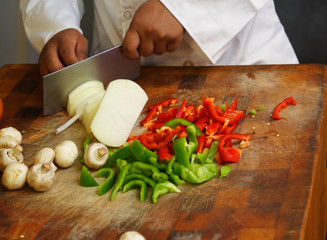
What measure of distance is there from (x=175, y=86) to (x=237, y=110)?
0.30 metres

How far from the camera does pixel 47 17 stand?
7.09ft

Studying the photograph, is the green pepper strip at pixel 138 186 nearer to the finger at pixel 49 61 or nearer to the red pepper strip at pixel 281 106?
the red pepper strip at pixel 281 106

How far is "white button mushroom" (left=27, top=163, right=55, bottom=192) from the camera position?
4.89 ft

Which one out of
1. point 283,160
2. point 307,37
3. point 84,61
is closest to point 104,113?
point 84,61

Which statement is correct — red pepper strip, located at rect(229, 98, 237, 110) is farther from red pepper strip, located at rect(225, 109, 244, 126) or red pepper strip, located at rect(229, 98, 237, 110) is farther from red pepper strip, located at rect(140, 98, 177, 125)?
red pepper strip, located at rect(140, 98, 177, 125)

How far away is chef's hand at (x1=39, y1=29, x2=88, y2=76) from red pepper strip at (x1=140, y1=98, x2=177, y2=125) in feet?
1.03

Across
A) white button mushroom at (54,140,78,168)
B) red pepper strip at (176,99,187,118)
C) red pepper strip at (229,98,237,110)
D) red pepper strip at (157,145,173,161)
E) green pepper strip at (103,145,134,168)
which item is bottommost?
red pepper strip at (229,98,237,110)

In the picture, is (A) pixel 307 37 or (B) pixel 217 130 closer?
(B) pixel 217 130

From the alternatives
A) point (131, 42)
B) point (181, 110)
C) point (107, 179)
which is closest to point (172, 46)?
point (131, 42)

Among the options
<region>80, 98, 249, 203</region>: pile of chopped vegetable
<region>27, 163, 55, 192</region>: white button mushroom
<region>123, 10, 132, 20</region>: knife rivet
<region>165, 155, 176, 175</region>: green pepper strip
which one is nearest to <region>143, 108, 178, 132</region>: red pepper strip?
<region>80, 98, 249, 203</region>: pile of chopped vegetable

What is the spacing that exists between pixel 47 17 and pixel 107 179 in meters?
0.88

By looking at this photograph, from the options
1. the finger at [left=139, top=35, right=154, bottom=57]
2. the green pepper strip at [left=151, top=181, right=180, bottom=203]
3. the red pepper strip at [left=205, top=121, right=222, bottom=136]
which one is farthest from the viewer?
the finger at [left=139, top=35, right=154, bottom=57]

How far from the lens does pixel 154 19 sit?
1873 millimetres

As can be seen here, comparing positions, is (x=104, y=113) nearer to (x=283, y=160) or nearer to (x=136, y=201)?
(x=136, y=201)
